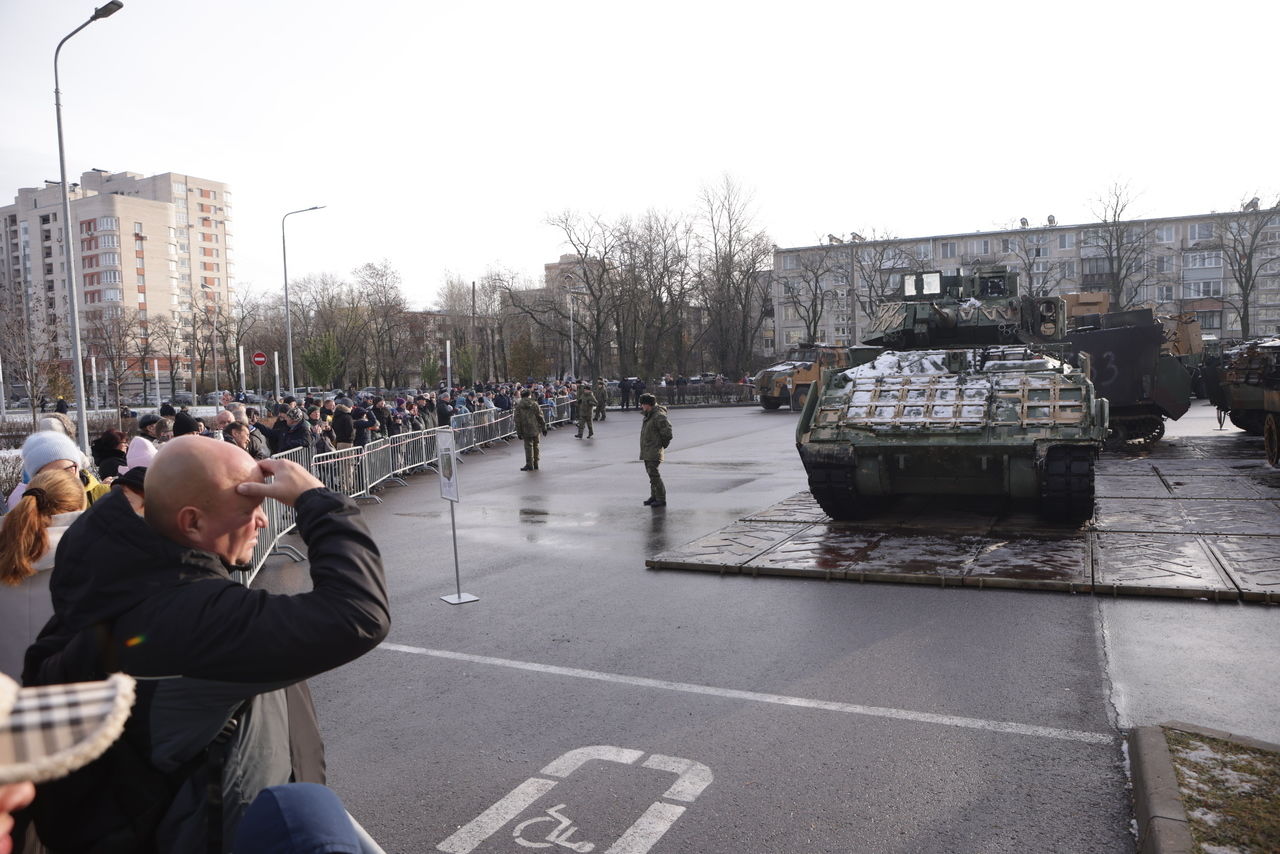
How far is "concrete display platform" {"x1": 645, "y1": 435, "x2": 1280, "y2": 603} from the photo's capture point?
27.1 ft

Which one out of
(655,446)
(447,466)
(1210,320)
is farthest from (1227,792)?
(1210,320)

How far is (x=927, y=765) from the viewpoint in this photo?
15.8ft

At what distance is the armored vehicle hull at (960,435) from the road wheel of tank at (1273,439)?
585 centimetres

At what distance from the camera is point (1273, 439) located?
1529cm

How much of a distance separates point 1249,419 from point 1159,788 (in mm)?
19204

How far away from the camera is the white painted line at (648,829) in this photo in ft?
13.5

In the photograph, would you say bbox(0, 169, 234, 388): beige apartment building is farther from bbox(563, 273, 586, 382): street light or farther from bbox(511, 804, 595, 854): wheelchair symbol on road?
bbox(511, 804, 595, 854): wheelchair symbol on road

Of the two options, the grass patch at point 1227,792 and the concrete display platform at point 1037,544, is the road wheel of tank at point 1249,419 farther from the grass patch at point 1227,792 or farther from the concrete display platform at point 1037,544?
the grass patch at point 1227,792

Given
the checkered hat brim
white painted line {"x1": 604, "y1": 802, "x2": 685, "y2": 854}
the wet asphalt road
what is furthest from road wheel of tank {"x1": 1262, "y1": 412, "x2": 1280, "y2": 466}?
the checkered hat brim

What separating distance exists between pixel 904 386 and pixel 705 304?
4813cm

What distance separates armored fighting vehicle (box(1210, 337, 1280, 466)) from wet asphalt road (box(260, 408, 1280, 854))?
955cm

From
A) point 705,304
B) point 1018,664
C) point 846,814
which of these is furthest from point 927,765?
point 705,304

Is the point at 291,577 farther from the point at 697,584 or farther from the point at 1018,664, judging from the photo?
the point at 1018,664

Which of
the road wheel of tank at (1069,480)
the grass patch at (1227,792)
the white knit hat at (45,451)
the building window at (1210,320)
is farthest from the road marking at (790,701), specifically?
the building window at (1210,320)
